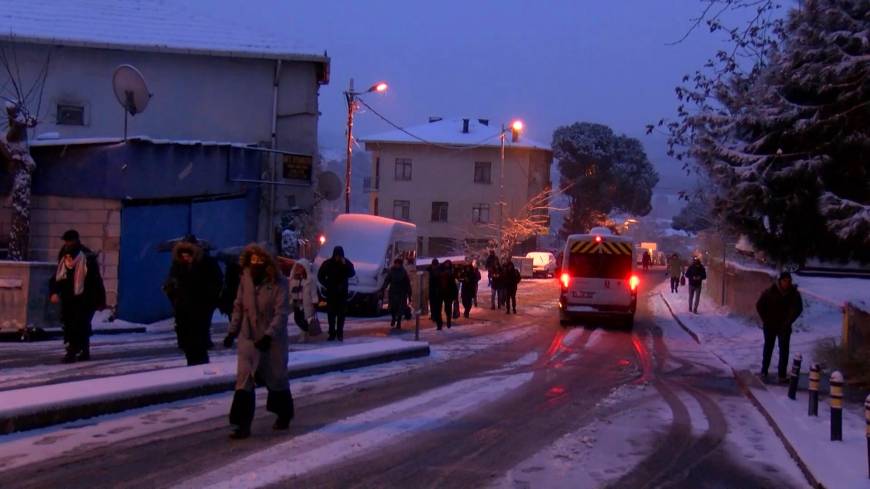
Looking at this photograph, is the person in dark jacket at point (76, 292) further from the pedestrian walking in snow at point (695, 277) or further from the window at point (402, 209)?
the window at point (402, 209)

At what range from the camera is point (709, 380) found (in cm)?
1527

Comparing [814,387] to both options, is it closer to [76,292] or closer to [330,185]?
[76,292]

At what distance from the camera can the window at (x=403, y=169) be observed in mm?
63375

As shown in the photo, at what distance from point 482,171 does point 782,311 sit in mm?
49087

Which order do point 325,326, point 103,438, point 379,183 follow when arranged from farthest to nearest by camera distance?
point 379,183 < point 325,326 < point 103,438

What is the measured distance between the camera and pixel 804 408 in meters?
12.0

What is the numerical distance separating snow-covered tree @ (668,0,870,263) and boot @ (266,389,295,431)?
7.51 meters

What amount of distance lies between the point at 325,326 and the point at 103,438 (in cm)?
1363

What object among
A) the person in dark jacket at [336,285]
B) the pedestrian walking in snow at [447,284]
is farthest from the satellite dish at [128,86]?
the pedestrian walking in snow at [447,284]

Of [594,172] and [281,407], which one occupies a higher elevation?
[594,172]

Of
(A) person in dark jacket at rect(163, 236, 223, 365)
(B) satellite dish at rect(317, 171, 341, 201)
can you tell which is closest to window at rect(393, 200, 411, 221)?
(B) satellite dish at rect(317, 171, 341, 201)

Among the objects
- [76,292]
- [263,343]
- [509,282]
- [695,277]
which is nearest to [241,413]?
[263,343]

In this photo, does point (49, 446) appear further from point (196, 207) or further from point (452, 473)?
point (196, 207)

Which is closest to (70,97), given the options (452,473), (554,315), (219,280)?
(554,315)
